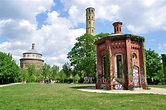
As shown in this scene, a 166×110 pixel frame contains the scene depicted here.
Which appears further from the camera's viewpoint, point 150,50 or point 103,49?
point 150,50

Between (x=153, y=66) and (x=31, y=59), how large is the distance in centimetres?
7008

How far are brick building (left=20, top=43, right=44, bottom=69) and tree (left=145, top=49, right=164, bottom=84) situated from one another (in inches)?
2620

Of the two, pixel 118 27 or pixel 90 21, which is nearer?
pixel 118 27

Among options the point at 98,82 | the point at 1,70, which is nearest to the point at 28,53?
the point at 1,70

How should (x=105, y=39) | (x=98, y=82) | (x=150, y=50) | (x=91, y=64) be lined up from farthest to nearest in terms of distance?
(x=150, y=50) < (x=91, y=64) < (x=98, y=82) < (x=105, y=39)

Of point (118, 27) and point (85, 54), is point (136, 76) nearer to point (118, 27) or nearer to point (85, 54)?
point (118, 27)

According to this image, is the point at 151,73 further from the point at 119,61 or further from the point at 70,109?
the point at 70,109

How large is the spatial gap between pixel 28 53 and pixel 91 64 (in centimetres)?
6494

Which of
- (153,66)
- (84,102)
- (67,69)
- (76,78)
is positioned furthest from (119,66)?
(67,69)

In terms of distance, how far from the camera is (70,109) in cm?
853

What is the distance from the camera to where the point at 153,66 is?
48719 millimetres

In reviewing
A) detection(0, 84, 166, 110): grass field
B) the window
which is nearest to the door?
the window

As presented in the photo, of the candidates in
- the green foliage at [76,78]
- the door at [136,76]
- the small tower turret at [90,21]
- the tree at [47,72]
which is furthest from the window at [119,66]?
the small tower turret at [90,21]

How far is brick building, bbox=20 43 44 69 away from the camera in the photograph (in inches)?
3962
